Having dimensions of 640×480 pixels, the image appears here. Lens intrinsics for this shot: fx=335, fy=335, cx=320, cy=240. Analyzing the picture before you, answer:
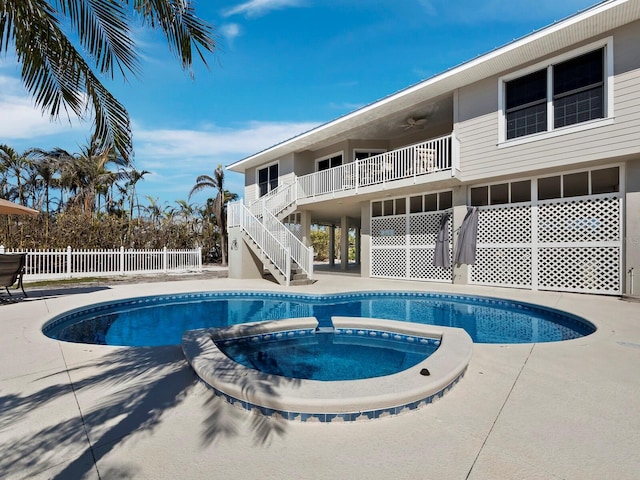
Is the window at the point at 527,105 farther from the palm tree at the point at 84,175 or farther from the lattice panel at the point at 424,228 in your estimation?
the palm tree at the point at 84,175

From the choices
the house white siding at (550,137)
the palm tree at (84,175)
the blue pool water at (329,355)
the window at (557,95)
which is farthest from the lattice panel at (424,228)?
the palm tree at (84,175)

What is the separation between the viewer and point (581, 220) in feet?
27.7

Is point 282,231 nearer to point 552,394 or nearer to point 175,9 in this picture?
point 175,9

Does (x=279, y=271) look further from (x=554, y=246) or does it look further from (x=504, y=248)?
(x=554, y=246)

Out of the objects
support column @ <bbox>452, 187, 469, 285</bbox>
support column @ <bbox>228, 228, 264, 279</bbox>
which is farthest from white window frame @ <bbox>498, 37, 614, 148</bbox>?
support column @ <bbox>228, 228, 264, 279</bbox>

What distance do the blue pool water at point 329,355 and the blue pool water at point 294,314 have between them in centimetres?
105

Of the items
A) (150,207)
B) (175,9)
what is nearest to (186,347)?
(175,9)

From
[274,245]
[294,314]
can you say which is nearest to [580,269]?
[294,314]

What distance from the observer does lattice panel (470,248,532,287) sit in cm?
933

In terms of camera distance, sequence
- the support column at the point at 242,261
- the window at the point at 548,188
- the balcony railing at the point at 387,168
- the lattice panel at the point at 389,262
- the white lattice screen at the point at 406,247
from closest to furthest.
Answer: the window at the point at 548,188 < the balcony railing at the point at 387,168 < the white lattice screen at the point at 406,247 < the lattice panel at the point at 389,262 < the support column at the point at 242,261

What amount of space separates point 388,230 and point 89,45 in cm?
1028

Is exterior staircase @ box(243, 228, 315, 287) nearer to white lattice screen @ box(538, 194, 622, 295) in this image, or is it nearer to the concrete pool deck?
white lattice screen @ box(538, 194, 622, 295)

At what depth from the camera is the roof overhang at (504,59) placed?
7.04 m

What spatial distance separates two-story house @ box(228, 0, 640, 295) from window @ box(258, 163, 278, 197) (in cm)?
364
